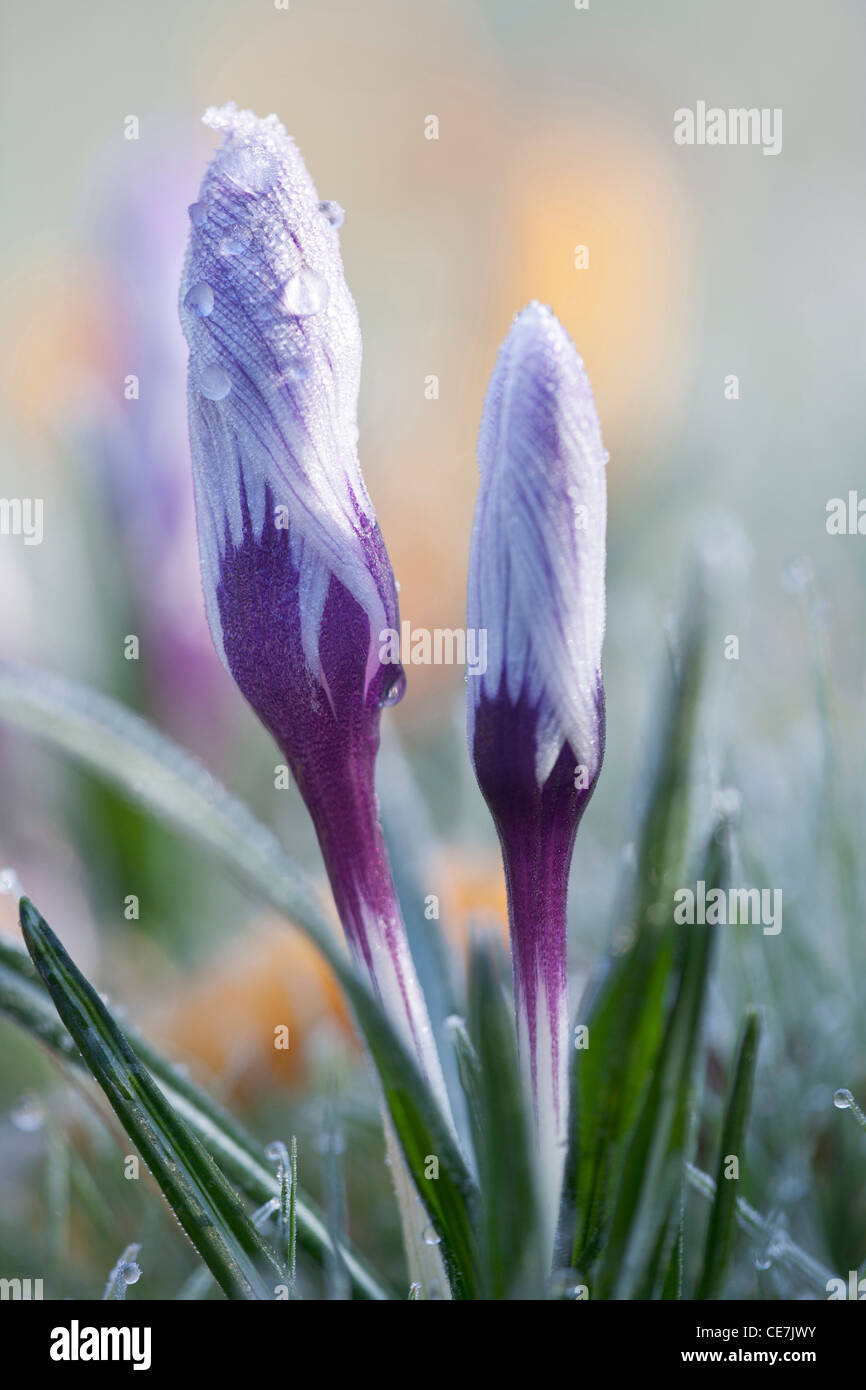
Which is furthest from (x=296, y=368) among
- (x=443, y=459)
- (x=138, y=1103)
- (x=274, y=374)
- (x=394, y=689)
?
(x=443, y=459)

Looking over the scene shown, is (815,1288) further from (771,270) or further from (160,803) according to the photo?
(771,270)

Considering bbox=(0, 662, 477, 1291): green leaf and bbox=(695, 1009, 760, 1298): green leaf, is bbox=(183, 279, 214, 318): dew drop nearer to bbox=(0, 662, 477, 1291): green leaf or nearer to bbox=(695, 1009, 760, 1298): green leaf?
bbox=(0, 662, 477, 1291): green leaf

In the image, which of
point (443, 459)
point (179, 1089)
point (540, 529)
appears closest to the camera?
point (540, 529)

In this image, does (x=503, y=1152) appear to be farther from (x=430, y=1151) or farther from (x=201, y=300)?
(x=201, y=300)

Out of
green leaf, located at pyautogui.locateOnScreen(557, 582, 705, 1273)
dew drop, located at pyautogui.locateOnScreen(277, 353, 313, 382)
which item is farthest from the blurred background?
dew drop, located at pyautogui.locateOnScreen(277, 353, 313, 382)

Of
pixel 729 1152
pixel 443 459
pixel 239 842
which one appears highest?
pixel 443 459

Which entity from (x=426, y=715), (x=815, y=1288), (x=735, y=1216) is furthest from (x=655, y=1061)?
(x=426, y=715)
